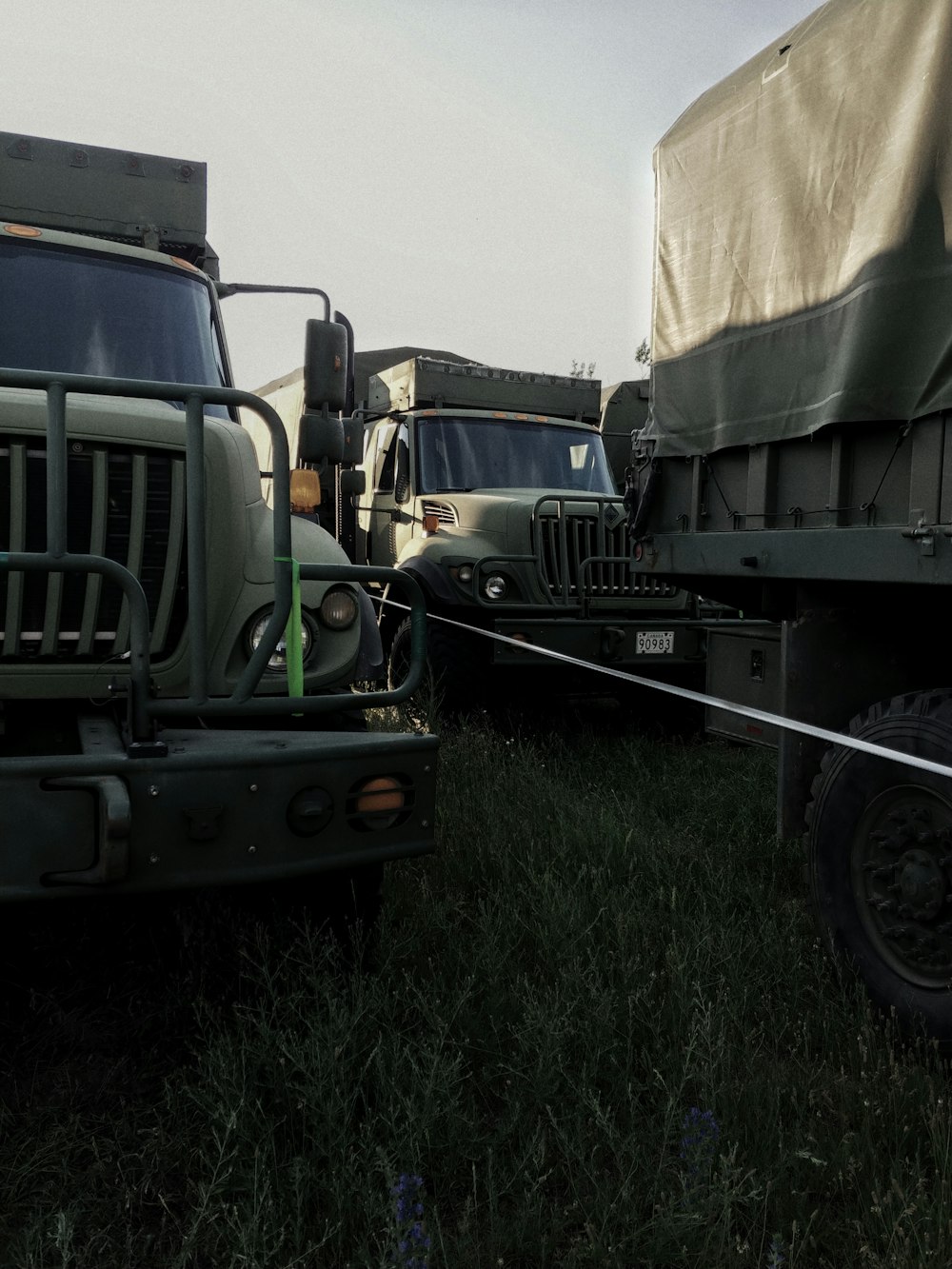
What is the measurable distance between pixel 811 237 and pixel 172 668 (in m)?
2.31

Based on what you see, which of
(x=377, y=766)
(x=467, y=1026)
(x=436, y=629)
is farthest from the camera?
(x=436, y=629)

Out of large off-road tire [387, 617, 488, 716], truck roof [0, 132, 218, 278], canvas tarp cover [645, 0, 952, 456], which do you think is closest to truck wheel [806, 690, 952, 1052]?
canvas tarp cover [645, 0, 952, 456]

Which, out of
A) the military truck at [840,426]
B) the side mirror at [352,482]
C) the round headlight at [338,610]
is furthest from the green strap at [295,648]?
the side mirror at [352,482]

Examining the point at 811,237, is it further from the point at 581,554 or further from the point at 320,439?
the point at 581,554

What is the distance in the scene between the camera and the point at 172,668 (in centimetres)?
309

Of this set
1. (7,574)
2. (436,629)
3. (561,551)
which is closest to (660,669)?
(561,551)

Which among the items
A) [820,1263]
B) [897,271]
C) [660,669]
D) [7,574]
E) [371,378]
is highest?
[371,378]

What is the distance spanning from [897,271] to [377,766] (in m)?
1.95

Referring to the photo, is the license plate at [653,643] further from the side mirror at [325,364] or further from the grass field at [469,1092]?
the side mirror at [325,364]

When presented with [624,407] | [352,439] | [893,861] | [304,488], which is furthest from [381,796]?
[624,407]

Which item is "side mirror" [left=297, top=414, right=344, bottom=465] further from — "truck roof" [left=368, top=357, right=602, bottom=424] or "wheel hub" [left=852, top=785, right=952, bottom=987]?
"truck roof" [left=368, top=357, right=602, bottom=424]

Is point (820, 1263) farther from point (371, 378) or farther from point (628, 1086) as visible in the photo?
point (371, 378)

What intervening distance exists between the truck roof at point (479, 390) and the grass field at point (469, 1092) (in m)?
5.52

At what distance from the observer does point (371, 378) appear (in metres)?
9.99
